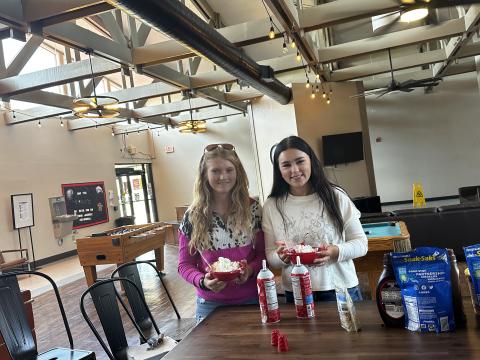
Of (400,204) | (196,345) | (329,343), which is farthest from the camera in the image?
(400,204)

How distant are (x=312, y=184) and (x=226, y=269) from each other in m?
0.60

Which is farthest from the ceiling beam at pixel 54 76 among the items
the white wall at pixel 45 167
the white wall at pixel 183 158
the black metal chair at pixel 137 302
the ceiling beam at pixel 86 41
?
the white wall at pixel 183 158

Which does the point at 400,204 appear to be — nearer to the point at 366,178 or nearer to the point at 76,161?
the point at 366,178

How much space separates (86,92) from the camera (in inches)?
357

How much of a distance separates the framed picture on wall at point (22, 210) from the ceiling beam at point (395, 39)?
703 centimetres

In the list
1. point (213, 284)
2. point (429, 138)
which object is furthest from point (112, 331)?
point (429, 138)

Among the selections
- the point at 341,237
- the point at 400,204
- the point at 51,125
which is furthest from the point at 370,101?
the point at 341,237

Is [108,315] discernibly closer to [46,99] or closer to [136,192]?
[46,99]

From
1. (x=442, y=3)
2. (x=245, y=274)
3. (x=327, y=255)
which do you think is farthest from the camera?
(x=442, y=3)

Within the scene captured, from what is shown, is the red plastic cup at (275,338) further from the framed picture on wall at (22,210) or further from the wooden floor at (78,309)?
the framed picture on wall at (22,210)

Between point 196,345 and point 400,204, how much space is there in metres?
12.5

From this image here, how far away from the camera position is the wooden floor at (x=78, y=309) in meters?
4.23

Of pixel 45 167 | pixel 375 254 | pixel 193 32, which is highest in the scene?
pixel 193 32

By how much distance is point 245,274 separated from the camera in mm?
1799
